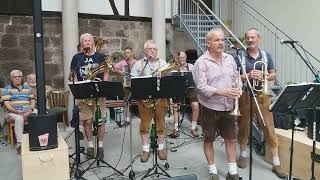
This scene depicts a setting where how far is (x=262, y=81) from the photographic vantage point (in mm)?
4211

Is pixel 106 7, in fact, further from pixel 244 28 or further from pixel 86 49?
pixel 86 49

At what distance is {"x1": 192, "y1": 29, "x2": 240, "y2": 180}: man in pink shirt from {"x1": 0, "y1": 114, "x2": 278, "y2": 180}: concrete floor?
1.76 feet

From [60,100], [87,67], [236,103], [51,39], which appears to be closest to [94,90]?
[87,67]

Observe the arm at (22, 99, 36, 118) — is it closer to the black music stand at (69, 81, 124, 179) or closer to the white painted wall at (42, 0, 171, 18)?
the black music stand at (69, 81, 124, 179)

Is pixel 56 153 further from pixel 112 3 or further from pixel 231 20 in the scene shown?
pixel 231 20

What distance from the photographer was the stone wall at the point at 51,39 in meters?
7.61

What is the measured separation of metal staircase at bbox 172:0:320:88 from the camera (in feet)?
25.6

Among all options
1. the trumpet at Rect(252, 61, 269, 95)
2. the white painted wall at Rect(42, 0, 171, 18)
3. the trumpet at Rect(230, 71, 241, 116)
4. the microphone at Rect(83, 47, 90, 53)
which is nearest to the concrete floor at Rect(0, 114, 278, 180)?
the trumpet at Rect(230, 71, 241, 116)

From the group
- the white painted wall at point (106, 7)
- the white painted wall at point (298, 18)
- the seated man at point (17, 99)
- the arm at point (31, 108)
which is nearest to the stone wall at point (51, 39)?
the white painted wall at point (106, 7)

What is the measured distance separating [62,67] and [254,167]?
509 centimetres

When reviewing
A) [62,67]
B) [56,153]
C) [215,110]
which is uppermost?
[62,67]

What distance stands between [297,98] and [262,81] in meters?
0.81

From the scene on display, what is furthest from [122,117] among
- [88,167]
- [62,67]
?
[88,167]

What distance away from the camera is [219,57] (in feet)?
13.1
